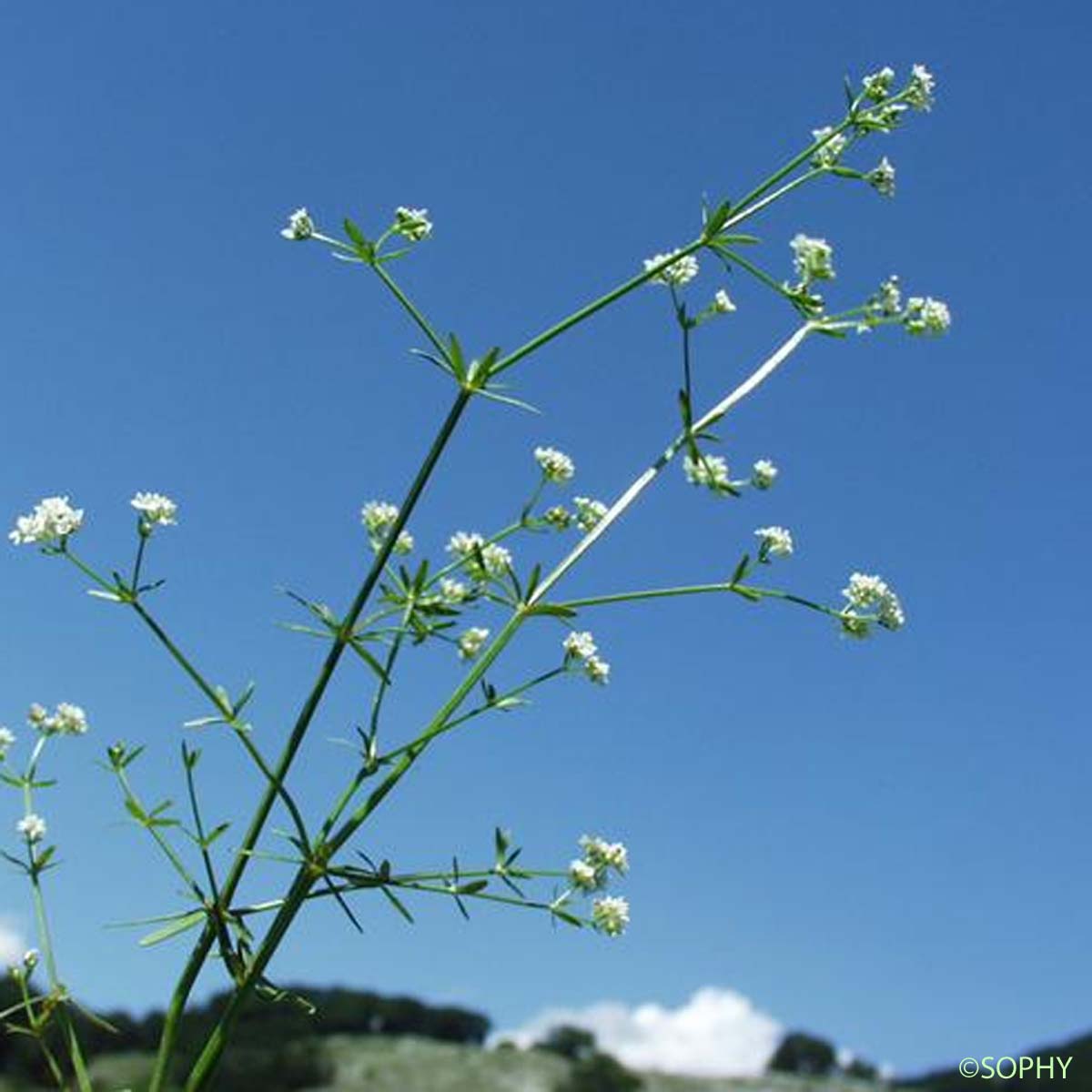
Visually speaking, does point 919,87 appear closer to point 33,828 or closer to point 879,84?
point 879,84

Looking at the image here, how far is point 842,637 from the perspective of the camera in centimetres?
406

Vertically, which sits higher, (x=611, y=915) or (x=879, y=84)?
(x=879, y=84)

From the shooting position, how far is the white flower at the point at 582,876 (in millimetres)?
3746

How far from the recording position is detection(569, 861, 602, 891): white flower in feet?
12.3

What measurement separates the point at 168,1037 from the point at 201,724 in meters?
0.77

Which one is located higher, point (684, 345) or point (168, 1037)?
point (684, 345)

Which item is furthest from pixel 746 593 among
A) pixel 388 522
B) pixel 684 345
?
pixel 388 522

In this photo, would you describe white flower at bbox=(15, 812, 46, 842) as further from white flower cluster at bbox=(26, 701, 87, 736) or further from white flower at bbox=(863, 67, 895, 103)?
white flower at bbox=(863, 67, 895, 103)

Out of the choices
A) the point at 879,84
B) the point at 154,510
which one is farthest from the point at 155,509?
the point at 879,84

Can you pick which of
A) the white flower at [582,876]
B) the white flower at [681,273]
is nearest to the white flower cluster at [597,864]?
the white flower at [582,876]

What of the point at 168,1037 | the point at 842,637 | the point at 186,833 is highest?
the point at 842,637

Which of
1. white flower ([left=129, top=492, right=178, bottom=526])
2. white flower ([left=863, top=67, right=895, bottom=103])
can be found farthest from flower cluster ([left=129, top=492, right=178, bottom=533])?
white flower ([left=863, top=67, right=895, bottom=103])

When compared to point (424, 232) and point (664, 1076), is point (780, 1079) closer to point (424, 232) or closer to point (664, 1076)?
point (664, 1076)

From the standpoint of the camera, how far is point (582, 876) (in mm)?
3748
